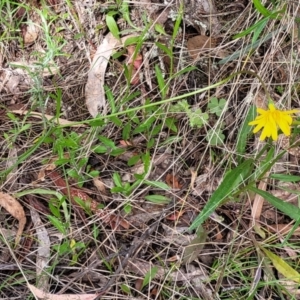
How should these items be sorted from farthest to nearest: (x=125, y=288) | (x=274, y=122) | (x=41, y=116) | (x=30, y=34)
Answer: (x=30, y=34)
(x=41, y=116)
(x=125, y=288)
(x=274, y=122)

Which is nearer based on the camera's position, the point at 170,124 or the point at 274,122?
the point at 274,122

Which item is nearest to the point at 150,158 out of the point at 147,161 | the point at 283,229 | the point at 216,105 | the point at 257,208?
the point at 147,161

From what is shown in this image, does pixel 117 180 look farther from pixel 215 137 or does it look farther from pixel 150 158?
pixel 215 137

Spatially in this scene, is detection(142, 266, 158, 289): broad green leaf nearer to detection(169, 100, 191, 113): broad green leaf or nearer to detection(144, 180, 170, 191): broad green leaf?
detection(144, 180, 170, 191): broad green leaf

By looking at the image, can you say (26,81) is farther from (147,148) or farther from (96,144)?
(147,148)

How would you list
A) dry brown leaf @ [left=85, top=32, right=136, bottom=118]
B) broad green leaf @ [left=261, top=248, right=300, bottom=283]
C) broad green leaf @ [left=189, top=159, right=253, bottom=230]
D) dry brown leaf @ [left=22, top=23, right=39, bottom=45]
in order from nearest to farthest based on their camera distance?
1. broad green leaf @ [left=189, top=159, right=253, bottom=230]
2. broad green leaf @ [left=261, top=248, right=300, bottom=283]
3. dry brown leaf @ [left=85, top=32, right=136, bottom=118]
4. dry brown leaf @ [left=22, top=23, right=39, bottom=45]

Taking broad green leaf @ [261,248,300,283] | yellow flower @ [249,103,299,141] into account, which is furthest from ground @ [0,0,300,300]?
yellow flower @ [249,103,299,141]

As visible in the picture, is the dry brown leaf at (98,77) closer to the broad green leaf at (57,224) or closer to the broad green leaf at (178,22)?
the broad green leaf at (178,22)
